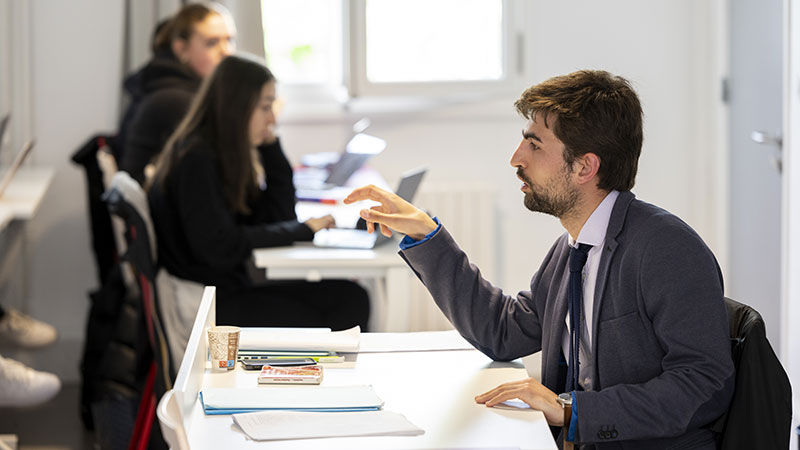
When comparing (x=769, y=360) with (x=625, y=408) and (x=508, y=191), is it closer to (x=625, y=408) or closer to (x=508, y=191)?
(x=625, y=408)

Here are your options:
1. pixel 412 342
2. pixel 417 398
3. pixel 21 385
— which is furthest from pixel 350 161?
pixel 417 398

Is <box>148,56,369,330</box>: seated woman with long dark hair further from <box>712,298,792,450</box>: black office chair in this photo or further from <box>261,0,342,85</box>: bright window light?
<box>712,298,792,450</box>: black office chair

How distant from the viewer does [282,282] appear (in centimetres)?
316

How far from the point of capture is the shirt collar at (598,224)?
5.46ft

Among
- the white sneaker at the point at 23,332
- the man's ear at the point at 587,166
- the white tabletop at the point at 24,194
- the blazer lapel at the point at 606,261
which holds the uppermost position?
the man's ear at the point at 587,166

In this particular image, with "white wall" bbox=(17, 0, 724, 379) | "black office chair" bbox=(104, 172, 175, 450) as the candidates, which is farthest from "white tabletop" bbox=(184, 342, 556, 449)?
"white wall" bbox=(17, 0, 724, 379)

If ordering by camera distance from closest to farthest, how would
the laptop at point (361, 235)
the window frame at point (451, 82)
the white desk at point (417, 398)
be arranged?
1. the white desk at point (417, 398)
2. the laptop at point (361, 235)
3. the window frame at point (451, 82)

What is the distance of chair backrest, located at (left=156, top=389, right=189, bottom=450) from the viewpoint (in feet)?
3.63

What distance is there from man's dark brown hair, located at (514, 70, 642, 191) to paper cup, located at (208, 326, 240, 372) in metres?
0.64

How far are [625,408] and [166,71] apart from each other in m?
2.78

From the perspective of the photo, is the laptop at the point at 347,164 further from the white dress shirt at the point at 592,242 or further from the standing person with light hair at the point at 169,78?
the white dress shirt at the point at 592,242

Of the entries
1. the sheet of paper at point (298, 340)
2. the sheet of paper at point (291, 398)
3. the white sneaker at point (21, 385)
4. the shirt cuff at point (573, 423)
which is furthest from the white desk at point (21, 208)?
the shirt cuff at point (573, 423)

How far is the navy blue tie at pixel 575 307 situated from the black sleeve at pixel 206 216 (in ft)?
4.83

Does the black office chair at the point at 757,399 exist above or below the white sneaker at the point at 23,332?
above
